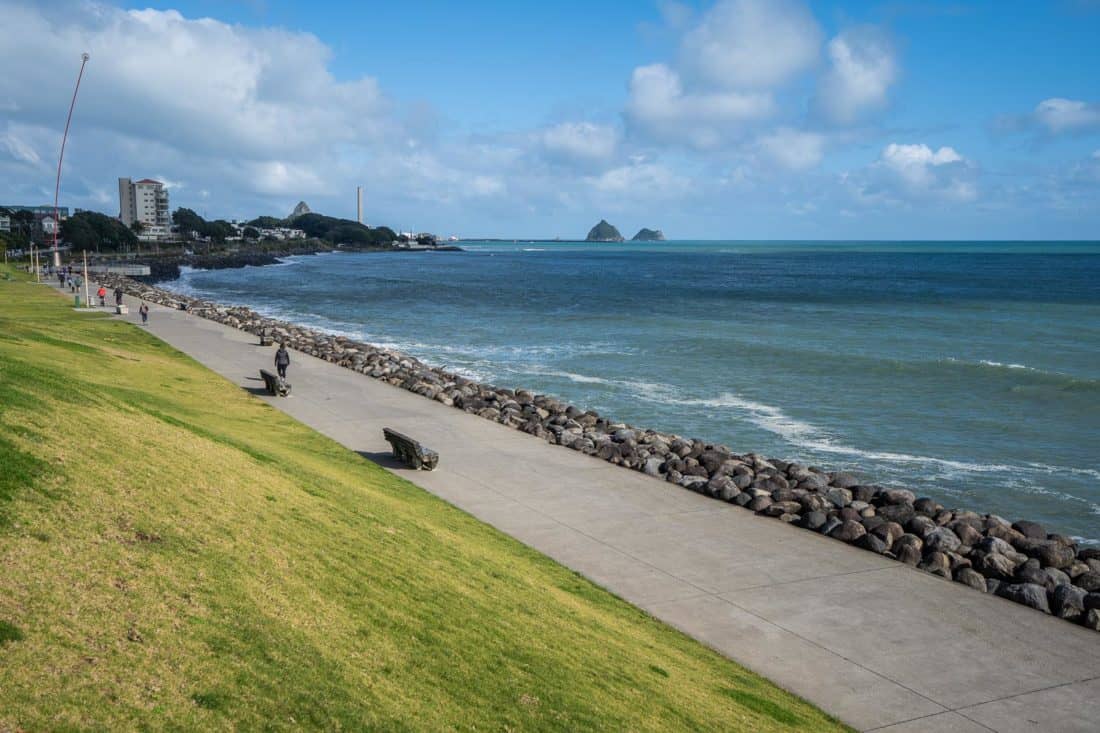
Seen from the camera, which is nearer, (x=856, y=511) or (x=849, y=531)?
(x=849, y=531)

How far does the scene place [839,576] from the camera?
12.7m

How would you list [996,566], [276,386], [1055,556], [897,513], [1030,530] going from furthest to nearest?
[276,386] < [897,513] < [1030,530] < [1055,556] < [996,566]

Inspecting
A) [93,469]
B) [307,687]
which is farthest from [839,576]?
[93,469]

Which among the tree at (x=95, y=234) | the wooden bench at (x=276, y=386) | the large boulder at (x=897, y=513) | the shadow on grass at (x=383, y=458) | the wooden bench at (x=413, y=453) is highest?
the tree at (x=95, y=234)

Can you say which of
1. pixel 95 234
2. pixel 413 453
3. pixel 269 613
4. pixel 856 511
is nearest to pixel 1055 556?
pixel 856 511

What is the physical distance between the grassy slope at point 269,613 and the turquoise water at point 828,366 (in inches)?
504

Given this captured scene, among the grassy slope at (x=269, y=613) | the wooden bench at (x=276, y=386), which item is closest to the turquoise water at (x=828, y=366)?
the wooden bench at (x=276, y=386)

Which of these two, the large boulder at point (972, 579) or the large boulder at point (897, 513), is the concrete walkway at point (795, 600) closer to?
the large boulder at point (972, 579)

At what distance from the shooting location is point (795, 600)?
1166 cm

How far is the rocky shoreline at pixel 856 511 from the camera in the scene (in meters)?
12.8

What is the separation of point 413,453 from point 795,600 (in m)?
8.21

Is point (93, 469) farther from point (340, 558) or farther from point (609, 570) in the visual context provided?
point (609, 570)

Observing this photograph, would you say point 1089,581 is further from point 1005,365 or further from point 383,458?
point 1005,365

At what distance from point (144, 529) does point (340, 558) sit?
2.07 metres
